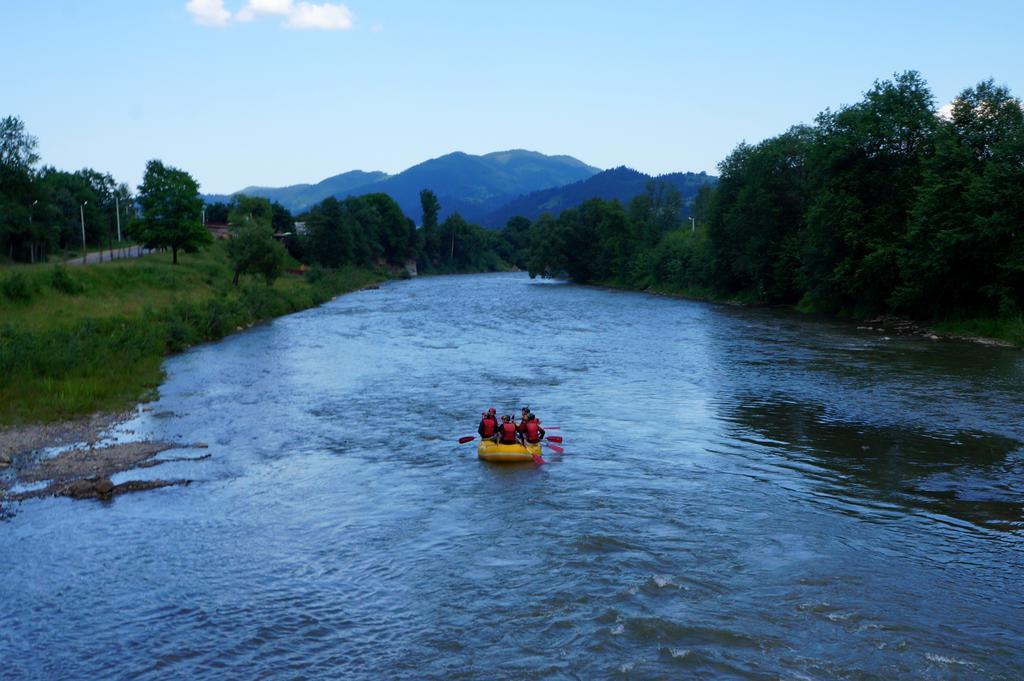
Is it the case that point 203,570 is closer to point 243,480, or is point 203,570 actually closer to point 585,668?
point 243,480

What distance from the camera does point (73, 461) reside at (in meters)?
21.7

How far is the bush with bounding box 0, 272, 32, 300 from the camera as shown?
4428cm

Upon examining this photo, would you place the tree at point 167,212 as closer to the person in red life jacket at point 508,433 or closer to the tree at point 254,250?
the tree at point 254,250

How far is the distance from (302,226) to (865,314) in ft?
365

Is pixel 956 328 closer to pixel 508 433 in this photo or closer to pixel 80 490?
pixel 508 433

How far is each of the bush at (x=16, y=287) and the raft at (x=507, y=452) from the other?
33984 millimetres

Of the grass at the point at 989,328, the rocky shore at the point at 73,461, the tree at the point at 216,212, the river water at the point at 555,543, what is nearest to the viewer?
the river water at the point at 555,543

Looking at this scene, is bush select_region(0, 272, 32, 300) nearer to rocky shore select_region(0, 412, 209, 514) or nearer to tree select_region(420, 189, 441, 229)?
rocky shore select_region(0, 412, 209, 514)

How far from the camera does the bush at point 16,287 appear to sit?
4428cm

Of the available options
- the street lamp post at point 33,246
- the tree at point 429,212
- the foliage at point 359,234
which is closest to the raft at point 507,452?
the street lamp post at point 33,246

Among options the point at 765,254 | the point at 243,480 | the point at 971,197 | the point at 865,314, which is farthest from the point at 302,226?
the point at 243,480

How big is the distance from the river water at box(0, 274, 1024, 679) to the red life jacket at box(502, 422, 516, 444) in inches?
32.0

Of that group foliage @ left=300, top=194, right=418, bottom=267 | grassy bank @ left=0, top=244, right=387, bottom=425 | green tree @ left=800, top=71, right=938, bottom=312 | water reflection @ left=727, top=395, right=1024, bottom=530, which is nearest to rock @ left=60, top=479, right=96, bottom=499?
grassy bank @ left=0, top=244, right=387, bottom=425

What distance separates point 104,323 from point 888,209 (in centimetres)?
4750
